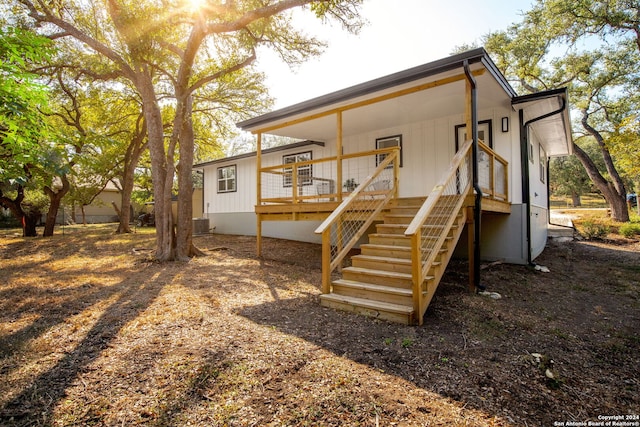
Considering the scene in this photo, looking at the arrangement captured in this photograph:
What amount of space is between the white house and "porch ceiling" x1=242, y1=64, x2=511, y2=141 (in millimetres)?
34

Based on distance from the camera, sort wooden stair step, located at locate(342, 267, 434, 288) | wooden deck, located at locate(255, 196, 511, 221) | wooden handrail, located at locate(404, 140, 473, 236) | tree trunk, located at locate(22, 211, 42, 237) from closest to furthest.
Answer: wooden handrail, located at locate(404, 140, 473, 236), wooden stair step, located at locate(342, 267, 434, 288), wooden deck, located at locate(255, 196, 511, 221), tree trunk, located at locate(22, 211, 42, 237)

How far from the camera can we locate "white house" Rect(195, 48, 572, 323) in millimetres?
4355

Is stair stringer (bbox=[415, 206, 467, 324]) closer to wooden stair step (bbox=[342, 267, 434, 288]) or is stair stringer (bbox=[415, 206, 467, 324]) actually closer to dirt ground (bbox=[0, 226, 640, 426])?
wooden stair step (bbox=[342, 267, 434, 288])

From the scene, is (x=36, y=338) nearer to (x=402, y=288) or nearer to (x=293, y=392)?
(x=293, y=392)

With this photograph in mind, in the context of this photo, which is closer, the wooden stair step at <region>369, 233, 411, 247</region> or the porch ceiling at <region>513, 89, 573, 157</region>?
the wooden stair step at <region>369, 233, 411, 247</region>

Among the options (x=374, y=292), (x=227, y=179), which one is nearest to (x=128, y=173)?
(x=227, y=179)

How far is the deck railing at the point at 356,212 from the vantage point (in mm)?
4453

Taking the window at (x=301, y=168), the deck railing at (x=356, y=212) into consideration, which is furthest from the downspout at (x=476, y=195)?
the window at (x=301, y=168)

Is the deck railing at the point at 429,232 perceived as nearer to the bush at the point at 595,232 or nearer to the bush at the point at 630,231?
the bush at the point at 595,232

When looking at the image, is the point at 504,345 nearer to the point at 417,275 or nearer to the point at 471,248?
the point at 417,275

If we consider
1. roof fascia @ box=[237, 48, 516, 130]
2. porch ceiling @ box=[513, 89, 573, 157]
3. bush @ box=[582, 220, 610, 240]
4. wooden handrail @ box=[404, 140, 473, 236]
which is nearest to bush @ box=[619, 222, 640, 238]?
bush @ box=[582, 220, 610, 240]

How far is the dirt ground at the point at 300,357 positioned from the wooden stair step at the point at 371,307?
130 mm

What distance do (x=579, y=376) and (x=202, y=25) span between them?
29.8 feet

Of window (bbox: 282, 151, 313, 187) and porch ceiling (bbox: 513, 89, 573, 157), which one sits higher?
porch ceiling (bbox: 513, 89, 573, 157)
